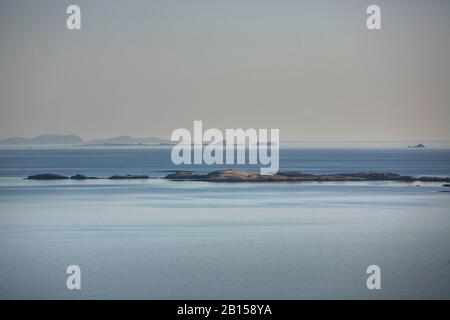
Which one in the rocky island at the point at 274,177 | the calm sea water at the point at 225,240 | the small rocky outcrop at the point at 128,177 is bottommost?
the calm sea water at the point at 225,240

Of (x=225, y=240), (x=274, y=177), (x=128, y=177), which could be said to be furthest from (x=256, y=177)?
(x=225, y=240)

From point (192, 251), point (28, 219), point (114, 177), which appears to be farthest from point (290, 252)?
point (114, 177)

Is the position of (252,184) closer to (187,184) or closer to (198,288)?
(187,184)

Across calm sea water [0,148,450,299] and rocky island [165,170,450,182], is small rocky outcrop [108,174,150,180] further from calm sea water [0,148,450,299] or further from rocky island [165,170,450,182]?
calm sea water [0,148,450,299]

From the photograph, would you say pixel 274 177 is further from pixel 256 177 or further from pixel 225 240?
pixel 225 240

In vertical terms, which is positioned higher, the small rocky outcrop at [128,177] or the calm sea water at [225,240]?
the small rocky outcrop at [128,177]

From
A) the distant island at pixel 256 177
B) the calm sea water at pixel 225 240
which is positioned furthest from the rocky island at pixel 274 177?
the calm sea water at pixel 225 240

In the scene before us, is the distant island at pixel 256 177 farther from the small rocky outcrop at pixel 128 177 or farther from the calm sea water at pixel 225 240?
the calm sea water at pixel 225 240

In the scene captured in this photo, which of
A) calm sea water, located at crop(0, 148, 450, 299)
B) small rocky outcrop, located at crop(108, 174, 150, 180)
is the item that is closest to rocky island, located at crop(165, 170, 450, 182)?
calm sea water, located at crop(0, 148, 450, 299)
